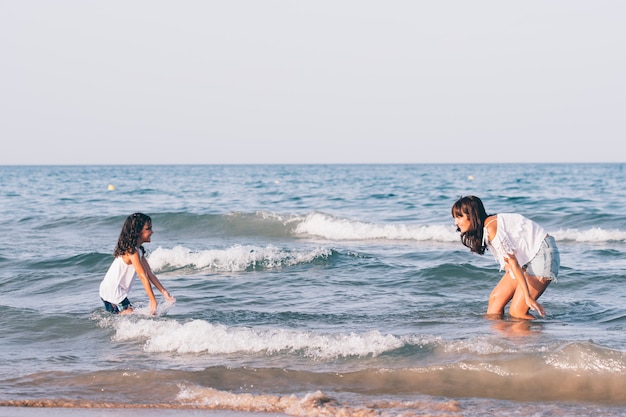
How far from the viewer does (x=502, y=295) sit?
27.6 feet

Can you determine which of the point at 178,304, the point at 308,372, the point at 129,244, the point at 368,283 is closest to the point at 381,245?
the point at 368,283

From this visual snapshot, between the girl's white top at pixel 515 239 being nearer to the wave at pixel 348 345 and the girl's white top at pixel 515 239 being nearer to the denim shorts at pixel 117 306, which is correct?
the wave at pixel 348 345

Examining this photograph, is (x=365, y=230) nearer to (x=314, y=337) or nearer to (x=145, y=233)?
(x=145, y=233)

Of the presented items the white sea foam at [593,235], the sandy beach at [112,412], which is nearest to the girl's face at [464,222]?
the sandy beach at [112,412]

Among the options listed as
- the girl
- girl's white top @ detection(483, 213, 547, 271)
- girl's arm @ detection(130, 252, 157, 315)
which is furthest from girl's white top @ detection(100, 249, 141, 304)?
girl's white top @ detection(483, 213, 547, 271)

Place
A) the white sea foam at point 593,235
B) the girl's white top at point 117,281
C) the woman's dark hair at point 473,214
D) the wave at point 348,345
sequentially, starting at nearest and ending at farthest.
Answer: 1. the wave at point 348,345
2. the woman's dark hair at point 473,214
3. the girl's white top at point 117,281
4. the white sea foam at point 593,235

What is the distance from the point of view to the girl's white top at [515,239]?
7.55 metres

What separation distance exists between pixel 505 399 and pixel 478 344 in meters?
1.07

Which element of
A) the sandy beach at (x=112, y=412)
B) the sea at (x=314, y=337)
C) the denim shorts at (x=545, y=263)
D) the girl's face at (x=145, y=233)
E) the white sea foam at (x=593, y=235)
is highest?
the girl's face at (x=145, y=233)

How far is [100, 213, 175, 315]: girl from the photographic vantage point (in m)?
8.33

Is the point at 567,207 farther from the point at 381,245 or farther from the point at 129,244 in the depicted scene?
the point at 129,244

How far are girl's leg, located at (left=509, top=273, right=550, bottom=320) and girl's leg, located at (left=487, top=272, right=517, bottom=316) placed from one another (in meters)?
0.08

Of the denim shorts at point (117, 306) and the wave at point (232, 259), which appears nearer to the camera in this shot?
the denim shorts at point (117, 306)

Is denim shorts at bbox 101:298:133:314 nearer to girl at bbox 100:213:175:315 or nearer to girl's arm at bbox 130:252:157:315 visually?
girl at bbox 100:213:175:315
